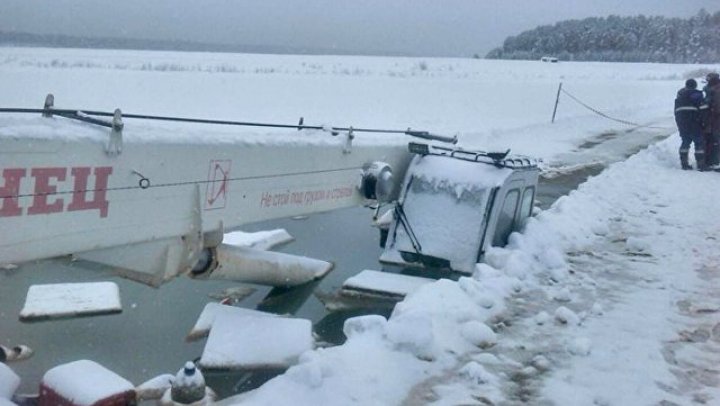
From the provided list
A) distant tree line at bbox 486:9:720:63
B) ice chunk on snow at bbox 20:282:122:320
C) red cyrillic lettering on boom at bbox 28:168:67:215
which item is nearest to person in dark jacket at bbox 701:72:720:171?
ice chunk on snow at bbox 20:282:122:320

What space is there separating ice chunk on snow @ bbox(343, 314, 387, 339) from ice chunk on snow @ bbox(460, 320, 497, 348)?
1.88 ft

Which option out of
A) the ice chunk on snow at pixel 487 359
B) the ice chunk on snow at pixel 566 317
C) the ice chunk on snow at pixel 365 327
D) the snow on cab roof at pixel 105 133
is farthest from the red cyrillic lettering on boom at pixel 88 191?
the ice chunk on snow at pixel 566 317

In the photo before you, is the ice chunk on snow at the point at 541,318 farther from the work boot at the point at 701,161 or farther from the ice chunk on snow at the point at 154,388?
the work boot at the point at 701,161

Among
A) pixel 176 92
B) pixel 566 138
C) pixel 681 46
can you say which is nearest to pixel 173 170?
pixel 566 138

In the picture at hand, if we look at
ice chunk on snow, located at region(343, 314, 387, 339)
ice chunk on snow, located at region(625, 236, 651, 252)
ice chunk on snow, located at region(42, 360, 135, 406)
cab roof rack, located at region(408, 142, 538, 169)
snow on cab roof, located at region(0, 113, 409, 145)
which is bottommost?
ice chunk on snow, located at region(42, 360, 135, 406)

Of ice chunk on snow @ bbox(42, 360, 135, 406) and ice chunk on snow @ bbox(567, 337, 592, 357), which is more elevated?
ice chunk on snow @ bbox(567, 337, 592, 357)

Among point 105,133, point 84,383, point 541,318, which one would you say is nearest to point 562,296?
point 541,318

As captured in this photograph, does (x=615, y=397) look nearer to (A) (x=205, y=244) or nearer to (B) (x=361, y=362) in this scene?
(B) (x=361, y=362)

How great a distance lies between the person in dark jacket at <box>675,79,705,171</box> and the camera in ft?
47.4

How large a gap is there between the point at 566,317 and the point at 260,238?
4.37 metres

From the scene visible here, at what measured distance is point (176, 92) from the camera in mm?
30469

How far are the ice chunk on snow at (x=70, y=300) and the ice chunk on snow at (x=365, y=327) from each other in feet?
8.56

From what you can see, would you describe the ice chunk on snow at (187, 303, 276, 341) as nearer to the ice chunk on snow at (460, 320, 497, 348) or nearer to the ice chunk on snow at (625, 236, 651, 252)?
the ice chunk on snow at (460, 320, 497, 348)

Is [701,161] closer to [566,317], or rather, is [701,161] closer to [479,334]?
[566,317]
